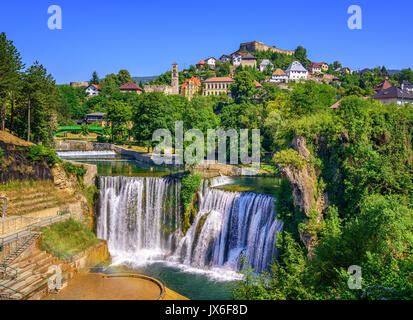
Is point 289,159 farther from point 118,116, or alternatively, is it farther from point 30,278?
point 118,116

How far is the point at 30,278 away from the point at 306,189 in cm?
1411

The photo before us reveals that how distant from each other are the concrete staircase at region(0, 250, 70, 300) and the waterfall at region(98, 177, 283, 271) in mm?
5595


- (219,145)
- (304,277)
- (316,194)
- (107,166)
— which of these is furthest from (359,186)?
(107,166)

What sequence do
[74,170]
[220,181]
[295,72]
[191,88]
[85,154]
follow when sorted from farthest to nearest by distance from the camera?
[295,72]
[191,88]
[85,154]
[220,181]
[74,170]

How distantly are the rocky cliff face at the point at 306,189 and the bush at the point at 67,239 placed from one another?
12.7 m

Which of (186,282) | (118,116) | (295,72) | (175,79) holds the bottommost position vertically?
(186,282)

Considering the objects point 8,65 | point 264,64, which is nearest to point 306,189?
point 8,65

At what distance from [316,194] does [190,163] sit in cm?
1162

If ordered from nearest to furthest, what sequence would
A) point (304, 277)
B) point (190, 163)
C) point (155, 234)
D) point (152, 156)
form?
point (304, 277) < point (155, 234) < point (190, 163) < point (152, 156)

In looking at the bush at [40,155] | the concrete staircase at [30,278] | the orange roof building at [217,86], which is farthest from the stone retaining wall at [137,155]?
the orange roof building at [217,86]

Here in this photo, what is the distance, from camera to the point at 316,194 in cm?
1764

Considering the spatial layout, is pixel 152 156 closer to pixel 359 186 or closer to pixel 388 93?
pixel 359 186

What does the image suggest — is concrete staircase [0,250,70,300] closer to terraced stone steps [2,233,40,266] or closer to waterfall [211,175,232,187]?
terraced stone steps [2,233,40,266]

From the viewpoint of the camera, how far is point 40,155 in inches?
918
